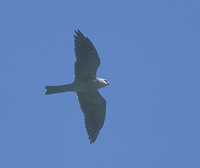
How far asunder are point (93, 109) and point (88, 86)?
1.28 m

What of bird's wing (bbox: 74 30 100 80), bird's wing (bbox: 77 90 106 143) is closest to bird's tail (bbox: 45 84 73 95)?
bird's wing (bbox: 74 30 100 80)

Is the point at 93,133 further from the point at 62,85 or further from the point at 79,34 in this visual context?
the point at 79,34

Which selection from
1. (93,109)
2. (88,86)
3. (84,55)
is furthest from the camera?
(93,109)

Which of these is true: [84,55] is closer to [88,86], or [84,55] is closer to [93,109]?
[88,86]

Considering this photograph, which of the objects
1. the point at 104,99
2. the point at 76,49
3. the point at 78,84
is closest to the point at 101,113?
the point at 104,99

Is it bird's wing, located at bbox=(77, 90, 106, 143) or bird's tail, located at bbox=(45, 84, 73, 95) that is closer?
bird's tail, located at bbox=(45, 84, 73, 95)

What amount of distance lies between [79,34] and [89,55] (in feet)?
3.27

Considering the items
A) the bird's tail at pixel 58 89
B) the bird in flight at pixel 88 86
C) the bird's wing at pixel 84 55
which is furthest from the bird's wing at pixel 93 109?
the bird's wing at pixel 84 55

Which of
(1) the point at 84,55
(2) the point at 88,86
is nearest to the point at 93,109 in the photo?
(2) the point at 88,86

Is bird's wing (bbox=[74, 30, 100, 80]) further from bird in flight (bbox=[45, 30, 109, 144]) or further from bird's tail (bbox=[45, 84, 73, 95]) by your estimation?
bird's tail (bbox=[45, 84, 73, 95])

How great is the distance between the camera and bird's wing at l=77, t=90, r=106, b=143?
731 inches

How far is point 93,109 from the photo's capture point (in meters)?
18.8

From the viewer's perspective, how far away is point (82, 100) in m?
18.7

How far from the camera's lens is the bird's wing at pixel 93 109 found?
18573mm
